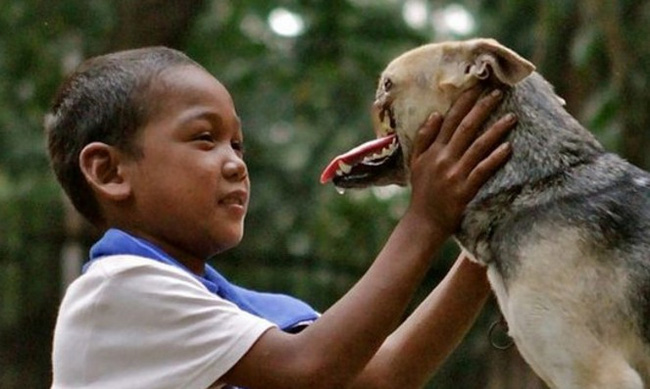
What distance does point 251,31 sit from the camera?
12.9 m

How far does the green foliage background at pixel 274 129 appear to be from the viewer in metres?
11.6

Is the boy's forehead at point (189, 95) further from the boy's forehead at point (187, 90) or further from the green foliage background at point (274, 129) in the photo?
the green foliage background at point (274, 129)

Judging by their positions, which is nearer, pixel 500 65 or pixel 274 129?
pixel 500 65

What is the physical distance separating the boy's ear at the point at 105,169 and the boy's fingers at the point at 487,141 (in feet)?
2.76

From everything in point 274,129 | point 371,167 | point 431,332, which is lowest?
point 274,129

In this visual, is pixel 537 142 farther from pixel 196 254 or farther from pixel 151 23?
pixel 151 23

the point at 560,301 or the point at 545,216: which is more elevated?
the point at 545,216

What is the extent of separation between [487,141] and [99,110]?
37.9 inches

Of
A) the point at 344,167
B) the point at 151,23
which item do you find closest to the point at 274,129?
the point at 151,23

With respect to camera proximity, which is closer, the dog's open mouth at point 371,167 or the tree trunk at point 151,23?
the dog's open mouth at point 371,167

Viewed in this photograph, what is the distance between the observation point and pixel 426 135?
3760 mm

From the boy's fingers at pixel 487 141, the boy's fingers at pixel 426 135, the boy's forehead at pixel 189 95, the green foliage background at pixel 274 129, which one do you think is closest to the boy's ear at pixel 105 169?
the boy's forehead at pixel 189 95

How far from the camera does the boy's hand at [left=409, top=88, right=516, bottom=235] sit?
367 cm

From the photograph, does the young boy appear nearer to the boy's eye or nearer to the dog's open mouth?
the boy's eye
